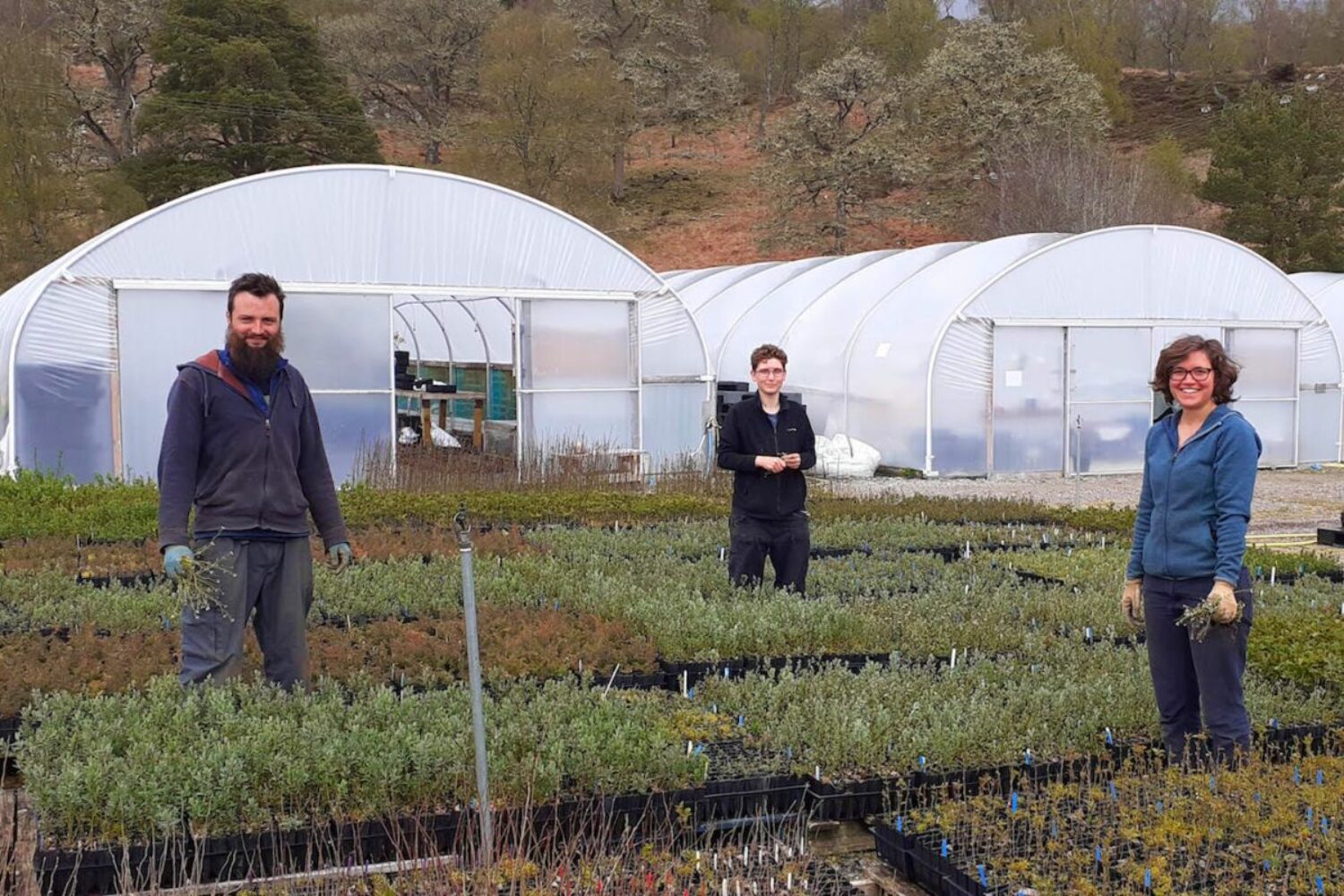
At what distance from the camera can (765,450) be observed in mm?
7043

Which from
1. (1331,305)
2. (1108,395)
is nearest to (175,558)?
(1108,395)

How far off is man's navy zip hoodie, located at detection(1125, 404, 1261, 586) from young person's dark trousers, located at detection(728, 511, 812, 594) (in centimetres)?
274

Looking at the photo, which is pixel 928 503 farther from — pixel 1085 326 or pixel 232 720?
pixel 232 720

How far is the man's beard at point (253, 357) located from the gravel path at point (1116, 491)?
10390 millimetres

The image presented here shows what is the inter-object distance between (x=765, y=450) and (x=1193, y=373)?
2.80 metres

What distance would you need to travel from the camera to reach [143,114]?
106 ft

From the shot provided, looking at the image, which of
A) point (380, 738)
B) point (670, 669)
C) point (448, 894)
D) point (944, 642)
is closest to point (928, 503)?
point (944, 642)

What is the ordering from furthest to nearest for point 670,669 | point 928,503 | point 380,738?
point 928,503 < point 670,669 < point 380,738

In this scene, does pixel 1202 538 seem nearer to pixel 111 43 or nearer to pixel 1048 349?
pixel 1048 349

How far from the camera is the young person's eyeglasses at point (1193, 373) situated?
4609 millimetres

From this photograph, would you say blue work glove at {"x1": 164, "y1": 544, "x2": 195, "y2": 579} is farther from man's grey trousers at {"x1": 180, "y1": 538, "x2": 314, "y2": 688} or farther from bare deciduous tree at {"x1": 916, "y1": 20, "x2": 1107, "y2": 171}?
bare deciduous tree at {"x1": 916, "y1": 20, "x2": 1107, "y2": 171}

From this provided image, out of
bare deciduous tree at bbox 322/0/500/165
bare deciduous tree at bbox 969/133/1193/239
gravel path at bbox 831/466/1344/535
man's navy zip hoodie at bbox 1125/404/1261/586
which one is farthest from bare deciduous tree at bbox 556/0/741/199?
man's navy zip hoodie at bbox 1125/404/1261/586

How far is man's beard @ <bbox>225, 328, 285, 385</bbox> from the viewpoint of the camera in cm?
472

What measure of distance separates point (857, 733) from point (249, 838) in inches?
89.0
